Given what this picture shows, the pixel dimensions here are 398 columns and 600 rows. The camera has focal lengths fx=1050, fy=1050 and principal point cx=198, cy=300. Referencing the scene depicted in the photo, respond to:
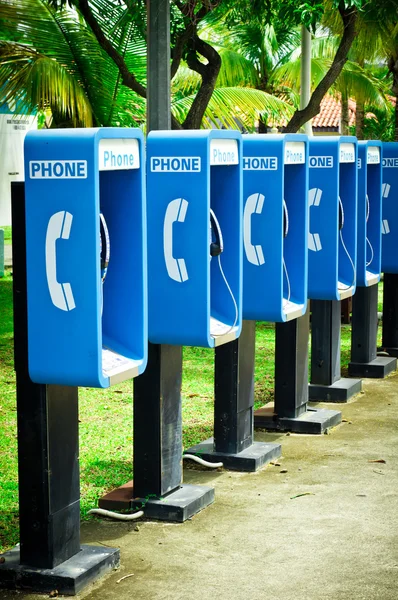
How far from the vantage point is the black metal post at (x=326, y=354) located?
7320 millimetres

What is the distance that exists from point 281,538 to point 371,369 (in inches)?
153

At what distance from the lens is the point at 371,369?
841cm

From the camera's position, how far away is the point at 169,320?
4855 millimetres

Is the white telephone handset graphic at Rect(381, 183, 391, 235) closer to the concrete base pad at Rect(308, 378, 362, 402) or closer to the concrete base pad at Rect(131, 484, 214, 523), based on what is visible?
the concrete base pad at Rect(308, 378, 362, 402)

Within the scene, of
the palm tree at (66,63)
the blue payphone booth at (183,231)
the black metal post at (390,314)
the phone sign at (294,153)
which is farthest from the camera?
the palm tree at (66,63)

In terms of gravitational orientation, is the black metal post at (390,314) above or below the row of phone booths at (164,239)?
below

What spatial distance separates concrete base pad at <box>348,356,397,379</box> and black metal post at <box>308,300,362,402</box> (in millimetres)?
788

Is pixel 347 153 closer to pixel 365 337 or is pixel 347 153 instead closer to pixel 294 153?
pixel 294 153

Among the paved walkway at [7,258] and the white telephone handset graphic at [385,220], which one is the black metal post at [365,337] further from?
the paved walkway at [7,258]

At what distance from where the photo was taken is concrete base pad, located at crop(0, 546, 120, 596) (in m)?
4.01

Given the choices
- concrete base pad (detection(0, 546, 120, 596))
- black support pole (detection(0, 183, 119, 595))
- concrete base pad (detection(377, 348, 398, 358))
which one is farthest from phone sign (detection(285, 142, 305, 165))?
concrete base pad (detection(377, 348, 398, 358))

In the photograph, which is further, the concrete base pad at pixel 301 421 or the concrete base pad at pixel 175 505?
the concrete base pad at pixel 301 421

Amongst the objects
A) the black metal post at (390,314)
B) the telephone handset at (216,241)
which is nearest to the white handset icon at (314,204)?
the telephone handset at (216,241)

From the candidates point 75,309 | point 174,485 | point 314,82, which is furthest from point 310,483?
point 314,82
